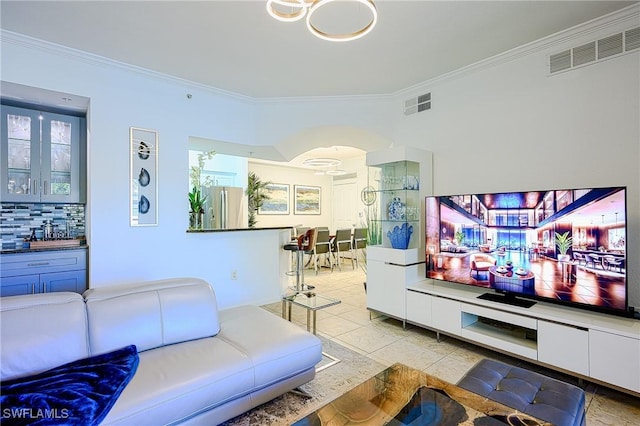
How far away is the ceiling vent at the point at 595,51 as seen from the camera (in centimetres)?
246

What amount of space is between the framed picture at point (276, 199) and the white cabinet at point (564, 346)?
6.75 m

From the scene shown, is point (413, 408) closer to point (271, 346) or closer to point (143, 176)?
point (271, 346)

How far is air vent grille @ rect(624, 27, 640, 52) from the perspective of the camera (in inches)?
95.6

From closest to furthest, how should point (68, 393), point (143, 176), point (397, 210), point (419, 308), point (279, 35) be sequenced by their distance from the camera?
point (68, 393)
point (279, 35)
point (419, 308)
point (143, 176)
point (397, 210)

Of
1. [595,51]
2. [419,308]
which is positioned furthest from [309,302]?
[595,51]

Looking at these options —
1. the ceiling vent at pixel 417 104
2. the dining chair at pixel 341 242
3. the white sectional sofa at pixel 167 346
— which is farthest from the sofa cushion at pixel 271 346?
the dining chair at pixel 341 242

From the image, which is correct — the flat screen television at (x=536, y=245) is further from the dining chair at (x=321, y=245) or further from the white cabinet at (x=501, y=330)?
the dining chair at (x=321, y=245)

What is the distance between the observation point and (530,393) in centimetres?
162

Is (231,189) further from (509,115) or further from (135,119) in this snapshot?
(509,115)

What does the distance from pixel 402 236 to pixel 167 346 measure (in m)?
2.58

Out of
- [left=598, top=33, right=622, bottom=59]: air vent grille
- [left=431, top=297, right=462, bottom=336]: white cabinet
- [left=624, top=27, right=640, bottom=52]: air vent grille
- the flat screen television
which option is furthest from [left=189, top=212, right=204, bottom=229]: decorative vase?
[left=624, top=27, right=640, bottom=52]: air vent grille

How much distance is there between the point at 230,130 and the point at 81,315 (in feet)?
9.48

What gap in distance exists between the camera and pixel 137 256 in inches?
134

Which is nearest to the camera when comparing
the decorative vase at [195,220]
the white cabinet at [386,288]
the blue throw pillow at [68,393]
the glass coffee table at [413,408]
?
the blue throw pillow at [68,393]
